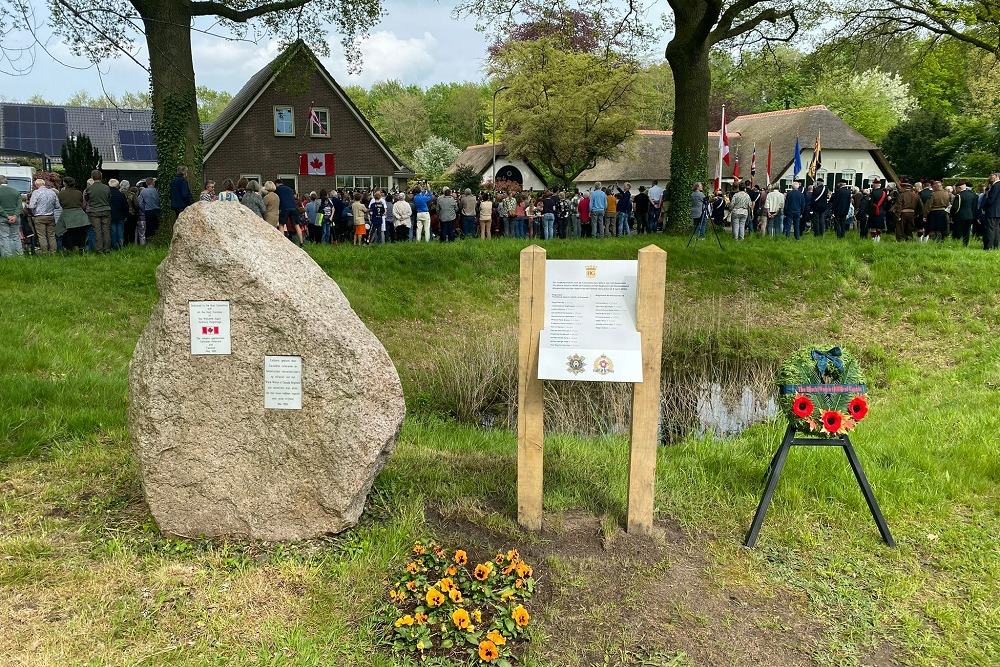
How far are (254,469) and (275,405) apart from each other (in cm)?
42

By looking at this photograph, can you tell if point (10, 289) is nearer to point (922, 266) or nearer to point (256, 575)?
point (256, 575)

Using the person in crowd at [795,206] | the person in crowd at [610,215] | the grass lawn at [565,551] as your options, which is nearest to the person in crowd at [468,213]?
the person in crowd at [610,215]

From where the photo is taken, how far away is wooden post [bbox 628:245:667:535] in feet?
14.0

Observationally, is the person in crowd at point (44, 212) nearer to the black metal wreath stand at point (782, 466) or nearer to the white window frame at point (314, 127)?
the black metal wreath stand at point (782, 466)

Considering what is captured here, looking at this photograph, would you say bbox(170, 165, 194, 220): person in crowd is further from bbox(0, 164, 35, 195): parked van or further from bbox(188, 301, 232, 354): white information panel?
bbox(188, 301, 232, 354): white information panel

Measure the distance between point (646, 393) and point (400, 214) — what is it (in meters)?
14.0

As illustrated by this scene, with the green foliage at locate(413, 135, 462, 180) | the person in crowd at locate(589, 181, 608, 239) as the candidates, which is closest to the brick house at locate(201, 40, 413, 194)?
the person in crowd at locate(589, 181, 608, 239)

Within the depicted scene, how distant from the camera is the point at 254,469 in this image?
166 inches

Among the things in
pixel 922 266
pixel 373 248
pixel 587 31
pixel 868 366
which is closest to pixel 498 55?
pixel 587 31

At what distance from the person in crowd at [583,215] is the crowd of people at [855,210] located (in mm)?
2796

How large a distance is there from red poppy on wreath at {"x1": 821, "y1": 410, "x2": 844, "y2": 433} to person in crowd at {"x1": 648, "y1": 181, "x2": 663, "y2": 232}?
16.5 meters

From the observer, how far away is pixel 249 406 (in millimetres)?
4168

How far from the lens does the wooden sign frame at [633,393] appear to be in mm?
4285

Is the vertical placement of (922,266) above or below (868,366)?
above
